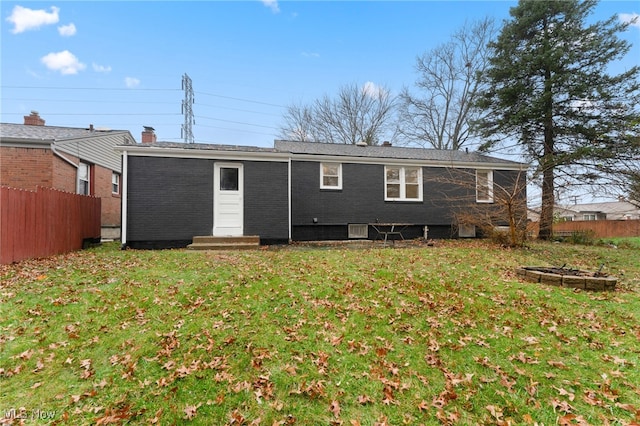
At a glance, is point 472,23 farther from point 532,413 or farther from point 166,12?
point 532,413

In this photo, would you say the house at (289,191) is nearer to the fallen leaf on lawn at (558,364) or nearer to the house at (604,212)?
the fallen leaf on lawn at (558,364)

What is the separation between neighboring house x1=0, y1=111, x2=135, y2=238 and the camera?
35.9ft

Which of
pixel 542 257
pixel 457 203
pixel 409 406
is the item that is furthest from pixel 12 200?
pixel 457 203

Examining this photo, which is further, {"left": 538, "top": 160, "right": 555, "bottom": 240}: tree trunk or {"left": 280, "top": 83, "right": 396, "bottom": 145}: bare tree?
{"left": 280, "top": 83, "right": 396, "bottom": 145}: bare tree

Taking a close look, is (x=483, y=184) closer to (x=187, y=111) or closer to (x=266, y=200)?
(x=266, y=200)

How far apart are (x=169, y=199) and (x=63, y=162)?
6.02 metres

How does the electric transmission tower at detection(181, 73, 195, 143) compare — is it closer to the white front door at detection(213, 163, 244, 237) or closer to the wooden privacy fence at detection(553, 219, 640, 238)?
the white front door at detection(213, 163, 244, 237)

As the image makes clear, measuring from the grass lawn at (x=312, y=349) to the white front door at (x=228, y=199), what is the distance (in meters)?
4.16

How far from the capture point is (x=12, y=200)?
22.3ft

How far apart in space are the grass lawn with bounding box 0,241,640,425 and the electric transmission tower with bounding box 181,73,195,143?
70.1ft

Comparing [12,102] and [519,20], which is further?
[12,102]

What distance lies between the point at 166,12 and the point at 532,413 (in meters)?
15.4

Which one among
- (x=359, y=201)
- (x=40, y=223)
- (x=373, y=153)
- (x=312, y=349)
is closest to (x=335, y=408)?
(x=312, y=349)

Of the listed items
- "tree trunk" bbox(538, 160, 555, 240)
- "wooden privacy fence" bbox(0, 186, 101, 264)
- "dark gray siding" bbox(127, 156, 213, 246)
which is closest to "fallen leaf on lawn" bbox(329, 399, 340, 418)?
"wooden privacy fence" bbox(0, 186, 101, 264)
